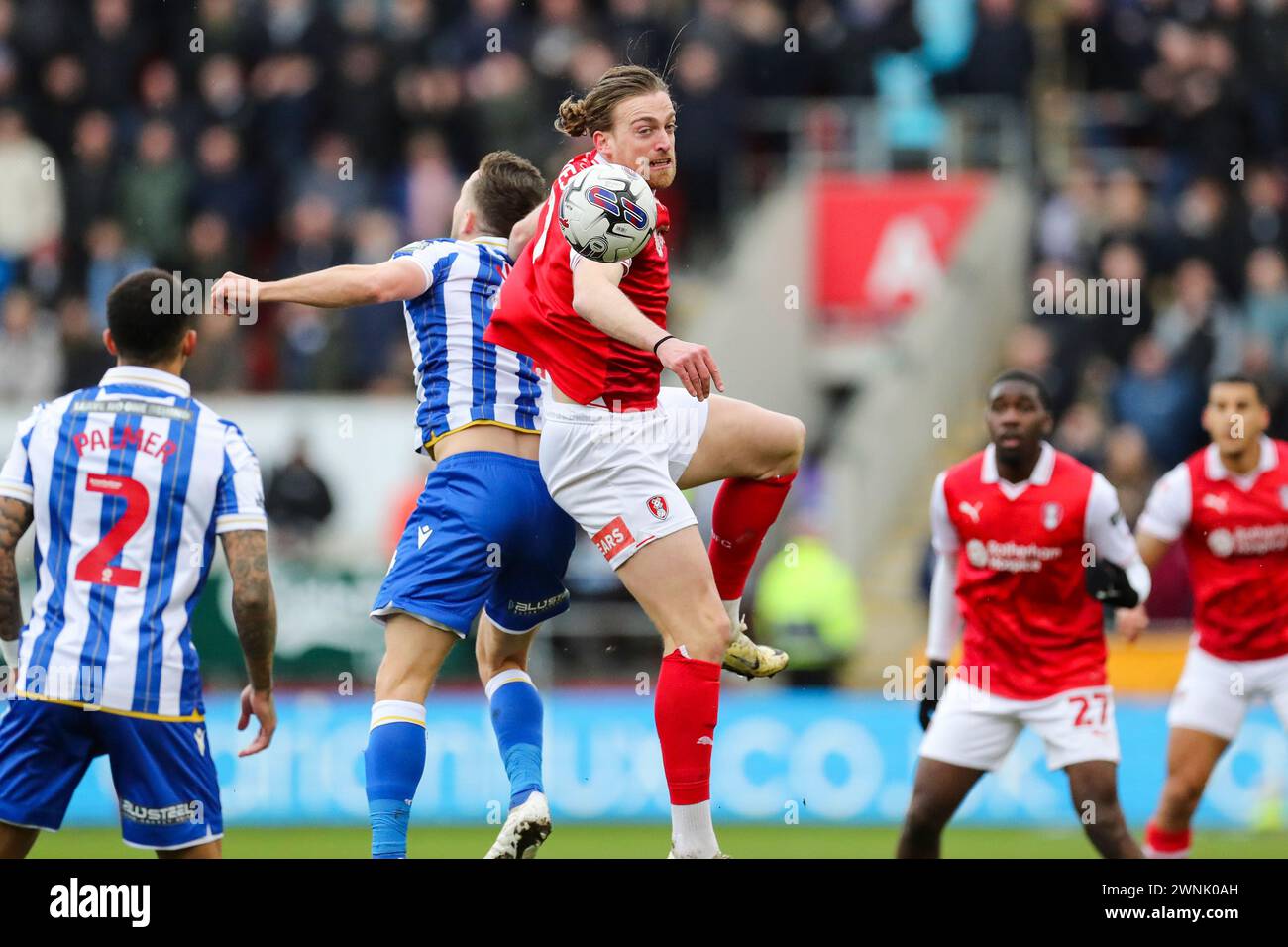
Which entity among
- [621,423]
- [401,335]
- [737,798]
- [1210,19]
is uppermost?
[1210,19]

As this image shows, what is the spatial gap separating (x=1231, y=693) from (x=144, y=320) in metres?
5.77

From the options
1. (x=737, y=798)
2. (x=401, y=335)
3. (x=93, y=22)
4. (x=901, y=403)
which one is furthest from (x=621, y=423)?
(x=93, y=22)

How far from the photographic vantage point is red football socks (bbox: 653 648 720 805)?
20.2 ft

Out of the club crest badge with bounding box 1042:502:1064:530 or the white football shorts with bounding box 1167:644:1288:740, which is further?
the white football shorts with bounding box 1167:644:1288:740

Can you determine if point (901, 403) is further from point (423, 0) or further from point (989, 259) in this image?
point (423, 0)

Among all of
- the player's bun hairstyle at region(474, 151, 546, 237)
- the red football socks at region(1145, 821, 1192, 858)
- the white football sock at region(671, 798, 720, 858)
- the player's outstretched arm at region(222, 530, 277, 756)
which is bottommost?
the red football socks at region(1145, 821, 1192, 858)

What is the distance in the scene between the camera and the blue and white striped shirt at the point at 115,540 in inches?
244

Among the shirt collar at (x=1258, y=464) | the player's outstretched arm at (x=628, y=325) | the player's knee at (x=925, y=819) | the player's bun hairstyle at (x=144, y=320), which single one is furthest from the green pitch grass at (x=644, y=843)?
the player's outstretched arm at (x=628, y=325)

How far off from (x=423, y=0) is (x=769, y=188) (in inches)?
152

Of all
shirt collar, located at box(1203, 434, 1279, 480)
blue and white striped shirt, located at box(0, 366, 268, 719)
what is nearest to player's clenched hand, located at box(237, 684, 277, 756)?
blue and white striped shirt, located at box(0, 366, 268, 719)

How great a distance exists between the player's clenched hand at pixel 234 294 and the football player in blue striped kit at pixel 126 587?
49 centimetres

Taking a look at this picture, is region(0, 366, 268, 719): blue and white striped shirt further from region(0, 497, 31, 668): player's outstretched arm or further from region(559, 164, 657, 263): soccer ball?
region(559, 164, 657, 263): soccer ball

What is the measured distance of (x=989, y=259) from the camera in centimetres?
1827

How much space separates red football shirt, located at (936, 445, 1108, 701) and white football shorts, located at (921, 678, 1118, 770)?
0.06 m
